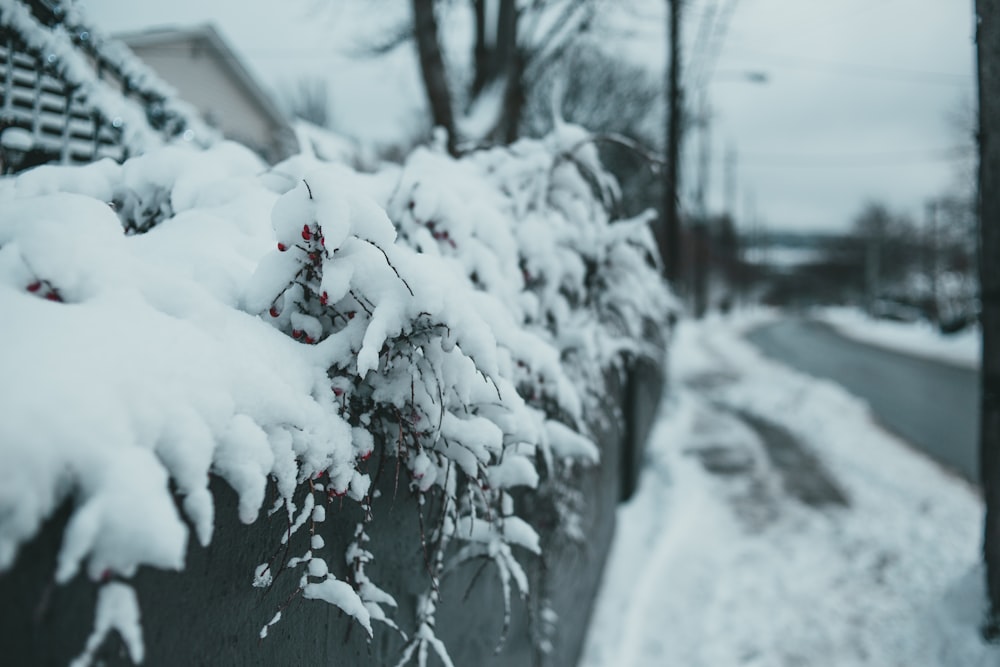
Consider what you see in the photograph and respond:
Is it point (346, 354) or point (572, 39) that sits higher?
point (572, 39)

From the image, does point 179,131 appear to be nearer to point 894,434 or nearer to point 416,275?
point 416,275

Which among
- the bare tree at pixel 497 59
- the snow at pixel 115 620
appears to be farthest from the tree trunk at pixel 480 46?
the snow at pixel 115 620

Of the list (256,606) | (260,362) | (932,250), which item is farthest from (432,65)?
(932,250)

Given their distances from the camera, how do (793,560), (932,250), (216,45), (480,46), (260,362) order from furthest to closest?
(932,250), (216,45), (480,46), (793,560), (260,362)

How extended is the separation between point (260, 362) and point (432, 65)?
7263 millimetres

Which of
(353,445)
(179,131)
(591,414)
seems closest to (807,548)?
(591,414)

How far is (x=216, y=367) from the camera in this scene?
0.97m

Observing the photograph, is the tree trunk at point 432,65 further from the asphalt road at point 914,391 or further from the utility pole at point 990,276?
the asphalt road at point 914,391

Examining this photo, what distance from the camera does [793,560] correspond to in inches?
168

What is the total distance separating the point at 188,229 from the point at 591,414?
1.66m

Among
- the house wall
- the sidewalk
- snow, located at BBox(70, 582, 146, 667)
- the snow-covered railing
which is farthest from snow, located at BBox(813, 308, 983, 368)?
the house wall

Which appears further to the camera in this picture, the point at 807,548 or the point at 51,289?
the point at 807,548

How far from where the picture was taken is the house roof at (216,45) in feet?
47.5

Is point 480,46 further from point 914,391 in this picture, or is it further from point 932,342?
point 932,342
